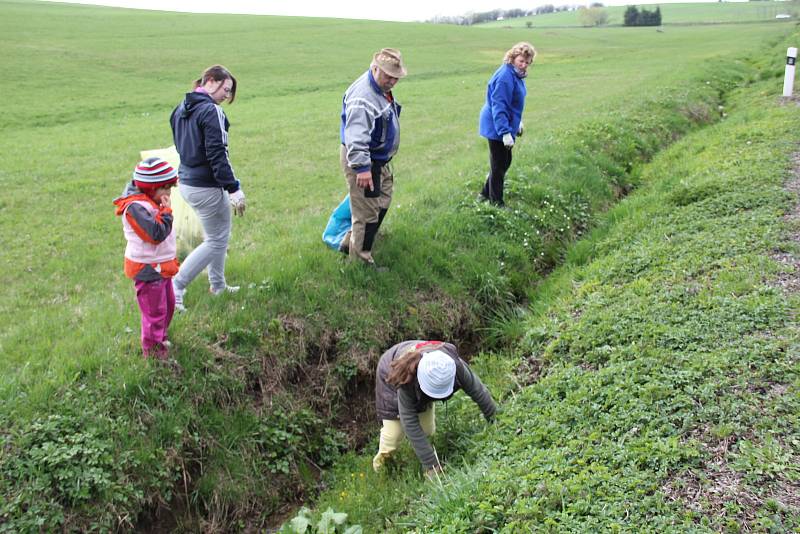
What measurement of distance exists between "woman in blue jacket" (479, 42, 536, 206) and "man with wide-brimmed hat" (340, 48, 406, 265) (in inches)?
76.9

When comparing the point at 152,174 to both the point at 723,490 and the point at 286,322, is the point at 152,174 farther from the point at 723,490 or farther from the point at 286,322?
the point at 723,490

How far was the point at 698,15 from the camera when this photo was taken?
9606 cm

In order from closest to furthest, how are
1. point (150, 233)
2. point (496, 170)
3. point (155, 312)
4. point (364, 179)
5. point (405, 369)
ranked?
point (405, 369), point (150, 233), point (155, 312), point (364, 179), point (496, 170)

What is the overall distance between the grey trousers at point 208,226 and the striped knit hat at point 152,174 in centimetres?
95

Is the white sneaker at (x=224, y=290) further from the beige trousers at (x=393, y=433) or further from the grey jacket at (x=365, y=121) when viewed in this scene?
the beige trousers at (x=393, y=433)

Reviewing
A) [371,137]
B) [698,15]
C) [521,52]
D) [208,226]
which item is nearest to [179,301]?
[208,226]

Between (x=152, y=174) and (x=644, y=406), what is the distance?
3.83 meters

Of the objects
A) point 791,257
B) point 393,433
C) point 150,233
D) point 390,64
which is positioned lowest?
point 393,433

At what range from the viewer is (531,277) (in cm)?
809

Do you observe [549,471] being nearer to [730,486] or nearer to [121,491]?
[730,486]

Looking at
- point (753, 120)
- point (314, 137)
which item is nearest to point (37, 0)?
point (314, 137)

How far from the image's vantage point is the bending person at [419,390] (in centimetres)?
434

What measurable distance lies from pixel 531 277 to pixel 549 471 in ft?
14.2

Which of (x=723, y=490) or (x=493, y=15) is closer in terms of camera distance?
(x=723, y=490)
